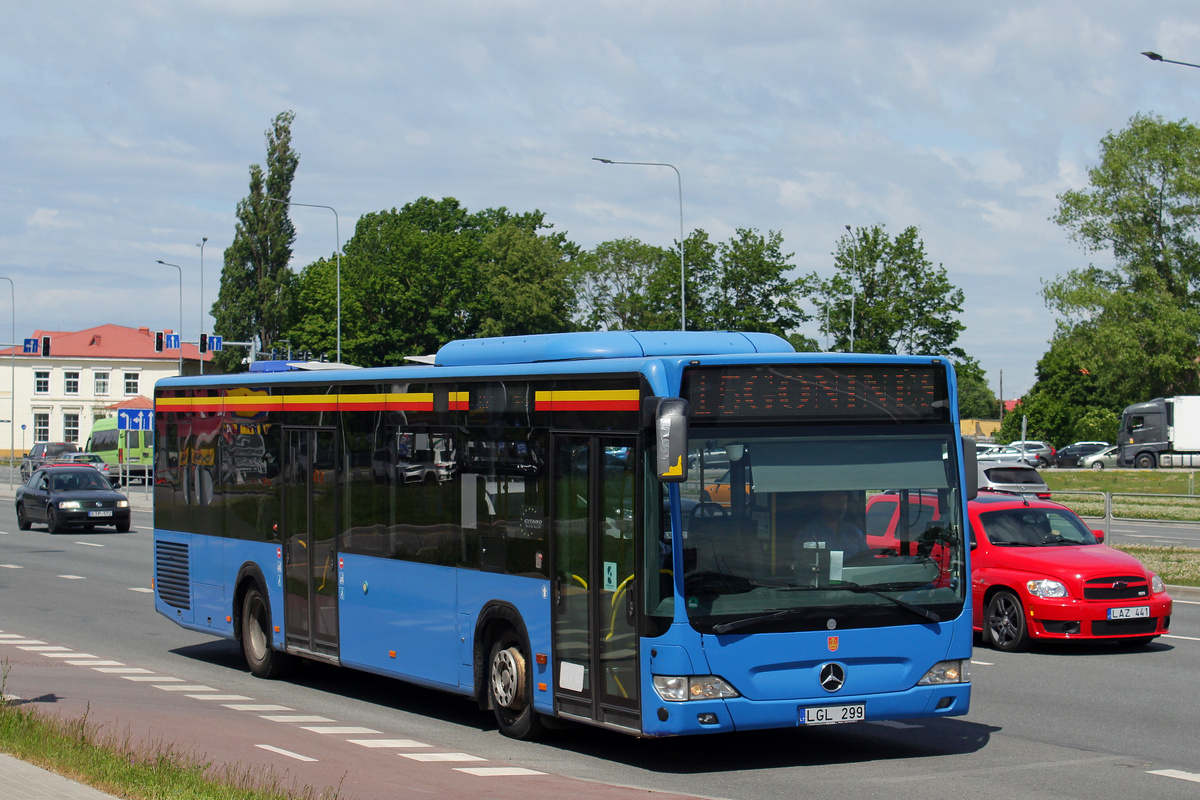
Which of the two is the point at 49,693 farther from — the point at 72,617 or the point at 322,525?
the point at 72,617

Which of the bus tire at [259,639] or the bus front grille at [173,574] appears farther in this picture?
the bus front grille at [173,574]

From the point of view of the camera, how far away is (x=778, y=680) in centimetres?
838

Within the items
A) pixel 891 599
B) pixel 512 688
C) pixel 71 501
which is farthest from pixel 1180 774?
pixel 71 501

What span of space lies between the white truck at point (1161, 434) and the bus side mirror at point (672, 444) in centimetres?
6226

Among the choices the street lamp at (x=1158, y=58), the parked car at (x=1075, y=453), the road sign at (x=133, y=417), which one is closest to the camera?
the street lamp at (x=1158, y=58)

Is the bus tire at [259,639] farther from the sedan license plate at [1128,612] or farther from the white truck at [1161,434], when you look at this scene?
the white truck at [1161,434]

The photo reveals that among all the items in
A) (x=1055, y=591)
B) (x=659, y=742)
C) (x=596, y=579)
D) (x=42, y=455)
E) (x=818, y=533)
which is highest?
(x=42, y=455)

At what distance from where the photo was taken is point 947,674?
8.88 meters

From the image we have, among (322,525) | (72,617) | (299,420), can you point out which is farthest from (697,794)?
(72,617)

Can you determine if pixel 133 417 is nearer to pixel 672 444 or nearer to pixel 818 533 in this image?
pixel 818 533

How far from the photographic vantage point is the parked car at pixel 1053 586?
13734 millimetres

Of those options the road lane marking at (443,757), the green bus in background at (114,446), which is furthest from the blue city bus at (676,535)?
the green bus in background at (114,446)

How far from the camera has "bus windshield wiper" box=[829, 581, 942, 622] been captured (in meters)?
8.54

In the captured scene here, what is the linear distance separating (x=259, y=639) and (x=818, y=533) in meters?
6.95
